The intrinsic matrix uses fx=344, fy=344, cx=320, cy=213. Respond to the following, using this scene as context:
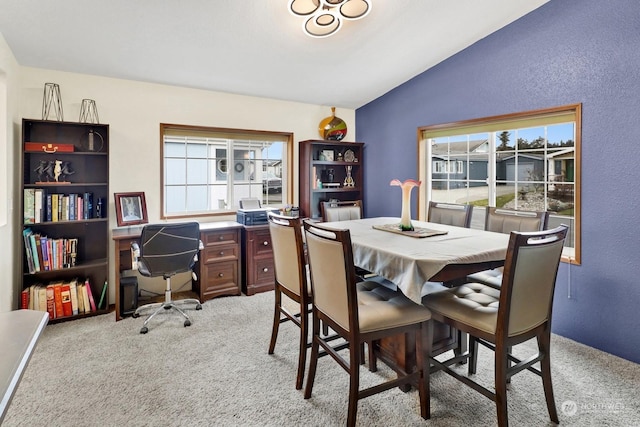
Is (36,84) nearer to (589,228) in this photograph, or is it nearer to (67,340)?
(67,340)

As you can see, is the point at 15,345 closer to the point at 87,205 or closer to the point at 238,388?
the point at 238,388

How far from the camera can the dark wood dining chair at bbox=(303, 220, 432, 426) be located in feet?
5.39

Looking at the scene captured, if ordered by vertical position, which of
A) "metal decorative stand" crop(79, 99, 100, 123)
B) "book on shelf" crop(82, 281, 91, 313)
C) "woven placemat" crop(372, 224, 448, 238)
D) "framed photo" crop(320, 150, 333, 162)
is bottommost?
"book on shelf" crop(82, 281, 91, 313)

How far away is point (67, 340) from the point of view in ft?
8.64

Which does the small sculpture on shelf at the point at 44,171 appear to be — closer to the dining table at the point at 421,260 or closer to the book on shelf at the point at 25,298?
the book on shelf at the point at 25,298

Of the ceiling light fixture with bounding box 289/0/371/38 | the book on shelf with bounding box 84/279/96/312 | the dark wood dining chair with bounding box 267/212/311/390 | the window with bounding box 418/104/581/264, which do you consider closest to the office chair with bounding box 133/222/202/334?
the book on shelf with bounding box 84/279/96/312

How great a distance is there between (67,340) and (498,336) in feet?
9.75

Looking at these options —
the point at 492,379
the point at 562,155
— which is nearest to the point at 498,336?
the point at 492,379

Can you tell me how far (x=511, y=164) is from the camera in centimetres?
338

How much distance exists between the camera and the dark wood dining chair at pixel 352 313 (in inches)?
64.6

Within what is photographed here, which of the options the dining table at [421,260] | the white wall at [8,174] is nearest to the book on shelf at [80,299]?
the white wall at [8,174]

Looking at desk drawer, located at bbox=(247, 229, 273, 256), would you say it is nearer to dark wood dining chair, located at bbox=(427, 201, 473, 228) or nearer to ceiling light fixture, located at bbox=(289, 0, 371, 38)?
dark wood dining chair, located at bbox=(427, 201, 473, 228)

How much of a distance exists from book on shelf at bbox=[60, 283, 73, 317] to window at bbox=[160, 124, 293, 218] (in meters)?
1.08

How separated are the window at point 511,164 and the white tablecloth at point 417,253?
113 cm
